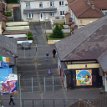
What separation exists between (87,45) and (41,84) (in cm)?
502

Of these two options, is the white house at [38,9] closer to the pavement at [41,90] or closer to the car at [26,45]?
the car at [26,45]

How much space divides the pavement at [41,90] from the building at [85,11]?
6.49 meters

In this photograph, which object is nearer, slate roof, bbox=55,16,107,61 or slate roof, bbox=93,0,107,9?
slate roof, bbox=55,16,107,61

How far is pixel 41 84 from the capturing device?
50844mm

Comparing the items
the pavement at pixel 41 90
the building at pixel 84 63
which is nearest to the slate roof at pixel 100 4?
the pavement at pixel 41 90

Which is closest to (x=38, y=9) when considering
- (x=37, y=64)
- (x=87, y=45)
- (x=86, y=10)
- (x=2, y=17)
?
(x=2, y=17)

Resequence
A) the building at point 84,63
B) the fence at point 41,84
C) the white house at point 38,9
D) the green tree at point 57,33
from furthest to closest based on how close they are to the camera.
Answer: the white house at point 38,9 → the green tree at point 57,33 → the fence at point 41,84 → the building at point 84,63

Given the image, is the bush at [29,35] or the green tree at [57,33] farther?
the green tree at [57,33]

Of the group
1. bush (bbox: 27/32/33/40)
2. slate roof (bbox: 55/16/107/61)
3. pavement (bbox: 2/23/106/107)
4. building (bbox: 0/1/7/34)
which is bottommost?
pavement (bbox: 2/23/106/107)

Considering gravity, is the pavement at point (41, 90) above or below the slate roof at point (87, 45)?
below

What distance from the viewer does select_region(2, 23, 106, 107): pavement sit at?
4547 cm

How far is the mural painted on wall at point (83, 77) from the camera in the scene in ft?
161

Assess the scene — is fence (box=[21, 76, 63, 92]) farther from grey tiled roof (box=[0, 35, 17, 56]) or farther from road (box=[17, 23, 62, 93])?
grey tiled roof (box=[0, 35, 17, 56])

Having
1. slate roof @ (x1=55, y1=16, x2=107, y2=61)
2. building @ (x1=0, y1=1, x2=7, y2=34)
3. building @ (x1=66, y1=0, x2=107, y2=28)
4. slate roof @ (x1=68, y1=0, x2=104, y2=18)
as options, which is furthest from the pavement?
building @ (x1=0, y1=1, x2=7, y2=34)
